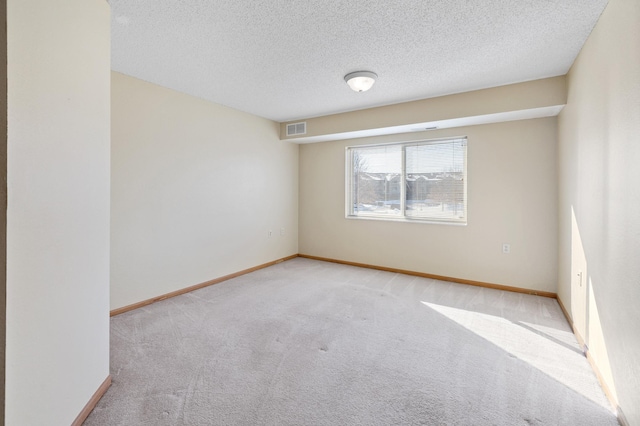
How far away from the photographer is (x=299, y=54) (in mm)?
2496

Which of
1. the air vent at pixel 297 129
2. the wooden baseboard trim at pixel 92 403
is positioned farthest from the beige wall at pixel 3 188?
the air vent at pixel 297 129

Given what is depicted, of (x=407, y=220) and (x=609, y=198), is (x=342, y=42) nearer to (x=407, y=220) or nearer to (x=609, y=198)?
(x=609, y=198)

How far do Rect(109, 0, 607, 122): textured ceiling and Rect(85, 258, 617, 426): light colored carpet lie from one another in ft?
7.92

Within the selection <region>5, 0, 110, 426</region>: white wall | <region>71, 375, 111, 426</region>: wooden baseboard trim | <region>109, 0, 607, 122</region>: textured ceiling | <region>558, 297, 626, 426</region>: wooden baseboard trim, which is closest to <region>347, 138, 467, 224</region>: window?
<region>109, 0, 607, 122</region>: textured ceiling

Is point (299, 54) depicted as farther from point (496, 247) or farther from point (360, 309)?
point (496, 247)

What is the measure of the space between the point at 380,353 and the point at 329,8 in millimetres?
2459

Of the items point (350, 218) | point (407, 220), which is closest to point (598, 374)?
point (407, 220)

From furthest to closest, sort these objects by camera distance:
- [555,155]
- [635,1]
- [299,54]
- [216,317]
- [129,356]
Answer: [555,155]
[216,317]
[299,54]
[129,356]
[635,1]

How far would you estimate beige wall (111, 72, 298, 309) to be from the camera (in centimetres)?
300

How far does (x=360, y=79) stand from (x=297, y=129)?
83.2 inches

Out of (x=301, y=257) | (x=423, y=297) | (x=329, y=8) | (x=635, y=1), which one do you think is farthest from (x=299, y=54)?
(x=301, y=257)

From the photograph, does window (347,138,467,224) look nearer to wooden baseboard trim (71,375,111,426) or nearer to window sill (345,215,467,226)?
window sill (345,215,467,226)

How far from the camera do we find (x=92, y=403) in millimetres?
1627

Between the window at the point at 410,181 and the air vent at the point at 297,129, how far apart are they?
0.86 metres
